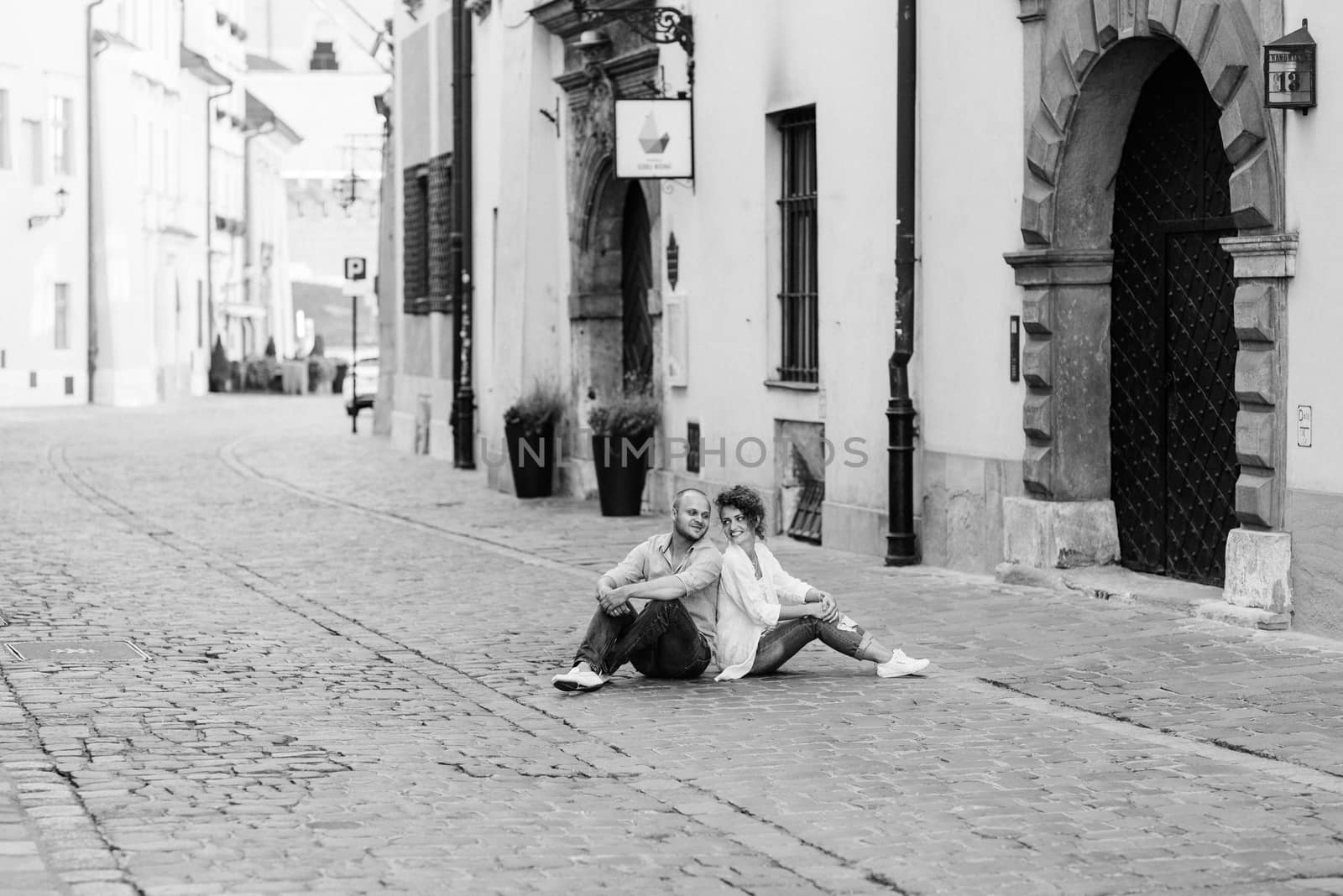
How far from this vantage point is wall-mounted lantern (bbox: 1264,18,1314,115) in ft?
35.9

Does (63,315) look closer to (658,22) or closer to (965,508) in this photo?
(658,22)

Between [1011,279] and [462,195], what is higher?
[462,195]

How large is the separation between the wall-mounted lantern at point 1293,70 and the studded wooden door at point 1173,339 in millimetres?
1323

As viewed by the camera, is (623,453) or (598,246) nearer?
(623,453)

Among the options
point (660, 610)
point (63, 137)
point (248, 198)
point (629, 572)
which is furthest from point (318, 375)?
point (660, 610)

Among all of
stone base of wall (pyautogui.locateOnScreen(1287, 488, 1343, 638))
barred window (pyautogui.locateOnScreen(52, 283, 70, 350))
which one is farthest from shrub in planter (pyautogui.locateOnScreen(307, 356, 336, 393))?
stone base of wall (pyautogui.locateOnScreen(1287, 488, 1343, 638))

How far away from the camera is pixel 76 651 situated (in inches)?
437

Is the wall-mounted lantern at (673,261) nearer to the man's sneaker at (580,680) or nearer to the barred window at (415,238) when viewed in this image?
the man's sneaker at (580,680)

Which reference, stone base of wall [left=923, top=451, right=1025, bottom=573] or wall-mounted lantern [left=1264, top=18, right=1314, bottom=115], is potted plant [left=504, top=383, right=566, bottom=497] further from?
wall-mounted lantern [left=1264, top=18, right=1314, bottom=115]

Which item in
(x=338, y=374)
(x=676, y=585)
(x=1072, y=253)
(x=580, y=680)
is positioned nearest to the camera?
(x=580, y=680)

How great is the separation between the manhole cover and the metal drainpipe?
17.9ft

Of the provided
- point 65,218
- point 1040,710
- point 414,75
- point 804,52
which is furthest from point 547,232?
point 65,218

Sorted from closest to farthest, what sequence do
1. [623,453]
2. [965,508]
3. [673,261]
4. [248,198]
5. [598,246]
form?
[965,508]
[673,261]
[623,453]
[598,246]
[248,198]

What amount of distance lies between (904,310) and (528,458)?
754 centimetres
